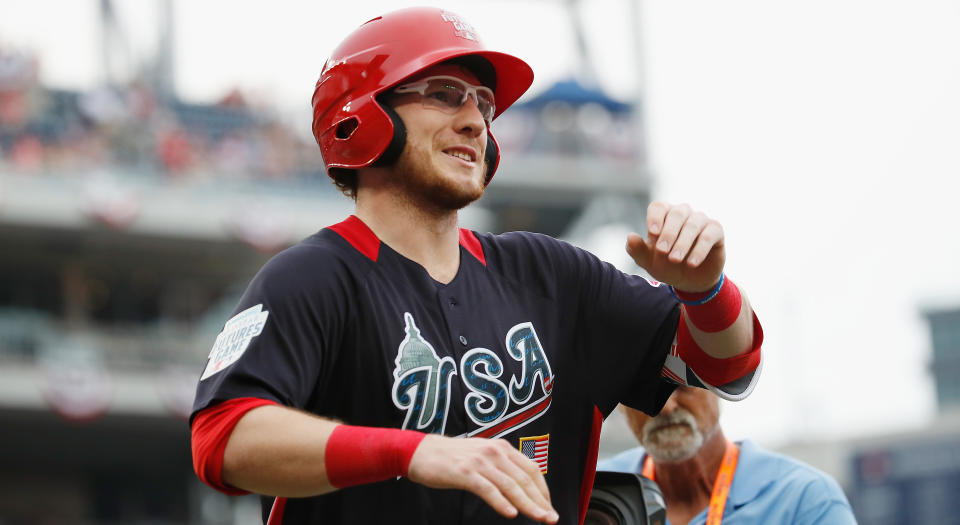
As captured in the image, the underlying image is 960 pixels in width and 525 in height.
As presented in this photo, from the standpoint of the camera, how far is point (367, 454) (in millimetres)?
2160

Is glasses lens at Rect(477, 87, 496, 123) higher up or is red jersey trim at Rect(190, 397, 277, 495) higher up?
glasses lens at Rect(477, 87, 496, 123)

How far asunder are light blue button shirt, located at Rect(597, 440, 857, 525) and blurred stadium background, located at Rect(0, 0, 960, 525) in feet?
66.5

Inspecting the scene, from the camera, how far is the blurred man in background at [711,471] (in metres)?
4.32

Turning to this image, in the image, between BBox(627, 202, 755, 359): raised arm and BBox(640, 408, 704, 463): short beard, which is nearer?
BBox(627, 202, 755, 359): raised arm

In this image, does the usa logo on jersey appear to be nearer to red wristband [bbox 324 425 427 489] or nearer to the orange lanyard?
red wristband [bbox 324 425 427 489]

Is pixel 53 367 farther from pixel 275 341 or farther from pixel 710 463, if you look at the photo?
pixel 275 341

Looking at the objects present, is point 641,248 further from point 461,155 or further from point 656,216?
point 461,155

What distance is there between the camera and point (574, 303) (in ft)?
9.72

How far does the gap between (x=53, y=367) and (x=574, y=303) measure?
21850 millimetres

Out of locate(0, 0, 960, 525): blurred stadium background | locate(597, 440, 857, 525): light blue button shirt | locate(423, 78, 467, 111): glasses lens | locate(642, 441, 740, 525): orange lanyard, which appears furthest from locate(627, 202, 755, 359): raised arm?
locate(0, 0, 960, 525): blurred stadium background

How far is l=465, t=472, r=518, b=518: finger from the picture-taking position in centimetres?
204

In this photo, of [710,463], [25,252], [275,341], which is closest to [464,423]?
[275,341]

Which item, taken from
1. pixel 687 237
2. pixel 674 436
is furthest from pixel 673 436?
pixel 687 237

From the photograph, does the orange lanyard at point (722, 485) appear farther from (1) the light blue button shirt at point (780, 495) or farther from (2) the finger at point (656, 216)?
(2) the finger at point (656, 216)
